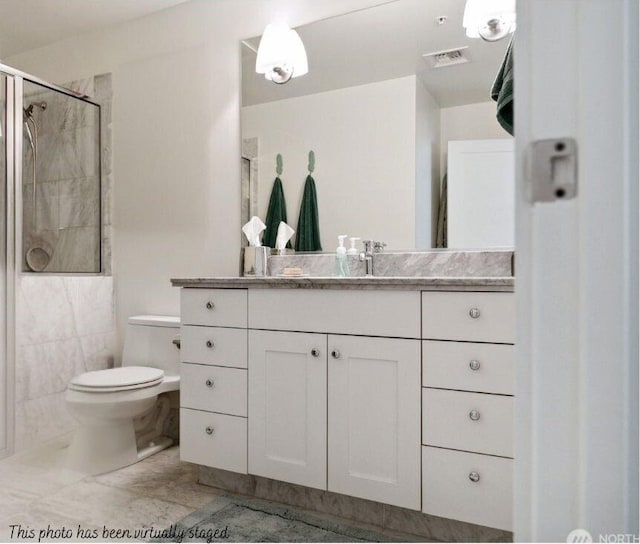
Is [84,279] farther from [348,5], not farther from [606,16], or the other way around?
[606,16]

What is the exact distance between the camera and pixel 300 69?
2334 mm

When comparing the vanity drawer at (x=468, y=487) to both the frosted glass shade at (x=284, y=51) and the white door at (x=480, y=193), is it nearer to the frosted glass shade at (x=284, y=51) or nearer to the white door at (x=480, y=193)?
the white door at (x=480, y=193)

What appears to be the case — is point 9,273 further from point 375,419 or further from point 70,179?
point 375,419

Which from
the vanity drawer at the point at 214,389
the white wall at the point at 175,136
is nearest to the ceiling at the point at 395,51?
the white wall at the point at 175,136

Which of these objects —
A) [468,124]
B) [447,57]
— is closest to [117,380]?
[468,124]

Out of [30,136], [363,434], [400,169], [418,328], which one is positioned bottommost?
[363,434]

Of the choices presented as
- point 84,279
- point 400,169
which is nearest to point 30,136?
point 84,279

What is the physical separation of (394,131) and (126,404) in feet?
5.24

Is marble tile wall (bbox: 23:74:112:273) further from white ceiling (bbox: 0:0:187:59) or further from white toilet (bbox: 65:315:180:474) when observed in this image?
white toilet (bbox: 65:315:180:474)

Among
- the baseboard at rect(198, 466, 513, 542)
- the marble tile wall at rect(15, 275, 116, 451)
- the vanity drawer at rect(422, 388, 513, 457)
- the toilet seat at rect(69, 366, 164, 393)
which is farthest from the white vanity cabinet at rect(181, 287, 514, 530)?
the marble tile wall at rect(15, 275, 116, 451)

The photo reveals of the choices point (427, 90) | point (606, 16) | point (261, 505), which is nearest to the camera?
point (606, 16)

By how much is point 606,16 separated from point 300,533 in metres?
1.65

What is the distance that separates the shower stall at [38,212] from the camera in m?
2.35

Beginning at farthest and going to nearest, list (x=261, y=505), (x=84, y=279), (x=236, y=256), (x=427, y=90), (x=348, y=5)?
1. (x=84, y=279)
2. (x=236, y=256)
3. (x=348, y=5)
4. (x=427, y=90)
5. (x=261, y=505)
